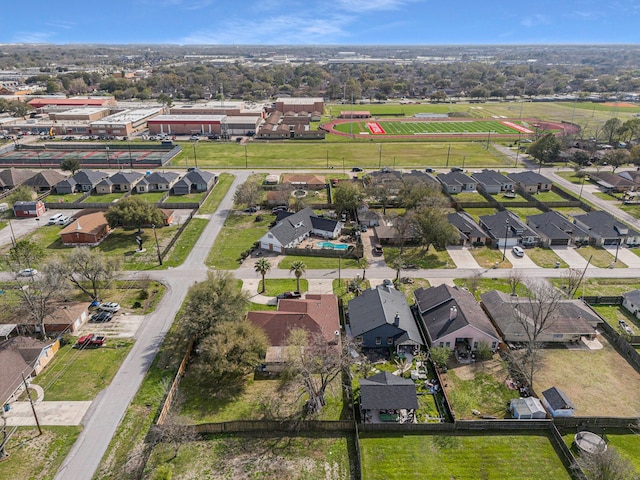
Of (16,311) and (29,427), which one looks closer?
(29,427)

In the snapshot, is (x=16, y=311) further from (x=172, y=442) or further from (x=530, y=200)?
(x=530, y=200)

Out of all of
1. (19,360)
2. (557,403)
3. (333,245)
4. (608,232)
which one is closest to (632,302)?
(608,232)

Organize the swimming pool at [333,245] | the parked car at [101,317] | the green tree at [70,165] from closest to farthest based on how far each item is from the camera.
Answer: the parked car at [101,317], the swimming pool at [333,245], the green tree at [70,165]

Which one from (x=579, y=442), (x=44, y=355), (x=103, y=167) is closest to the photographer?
(x=579, y=442)

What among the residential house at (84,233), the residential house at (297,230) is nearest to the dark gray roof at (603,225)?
the residential house at (297,230)

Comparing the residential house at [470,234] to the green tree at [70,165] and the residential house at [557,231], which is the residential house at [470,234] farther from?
the green tree at [70,165]

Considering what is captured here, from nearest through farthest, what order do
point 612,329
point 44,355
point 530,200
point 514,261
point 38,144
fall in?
point 44,355 → point 612,329 → point 514,261 → point 530,200 → point 38,144

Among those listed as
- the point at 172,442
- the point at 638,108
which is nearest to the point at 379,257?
the point at 172,442
